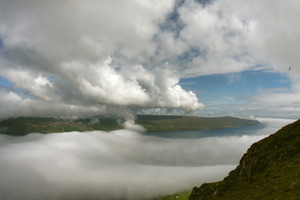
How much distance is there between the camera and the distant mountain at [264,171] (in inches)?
1116

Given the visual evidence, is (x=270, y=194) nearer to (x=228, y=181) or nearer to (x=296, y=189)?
(x=296, y=189)

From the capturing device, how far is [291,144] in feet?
127

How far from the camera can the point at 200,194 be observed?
44.0m

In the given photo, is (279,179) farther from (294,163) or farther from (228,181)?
(228,181)

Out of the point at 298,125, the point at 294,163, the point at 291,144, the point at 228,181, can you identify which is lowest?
the point at 228,181

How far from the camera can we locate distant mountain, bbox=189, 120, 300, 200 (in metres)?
28.3

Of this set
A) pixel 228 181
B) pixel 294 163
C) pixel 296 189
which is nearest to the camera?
pixel 296 189

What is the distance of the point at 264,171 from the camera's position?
3562 cm

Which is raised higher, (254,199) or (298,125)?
(298,125)

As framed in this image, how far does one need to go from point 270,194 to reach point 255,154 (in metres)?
19.9

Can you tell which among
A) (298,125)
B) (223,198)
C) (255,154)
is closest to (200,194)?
(223,198)

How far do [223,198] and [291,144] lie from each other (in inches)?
800

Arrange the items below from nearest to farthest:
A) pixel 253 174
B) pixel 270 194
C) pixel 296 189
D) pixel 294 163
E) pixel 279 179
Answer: pixel 296 189
pixel 270 194
pixel 279 179
pixel 294 163
pixel 253 174

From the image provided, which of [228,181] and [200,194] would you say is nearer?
[228,181]
